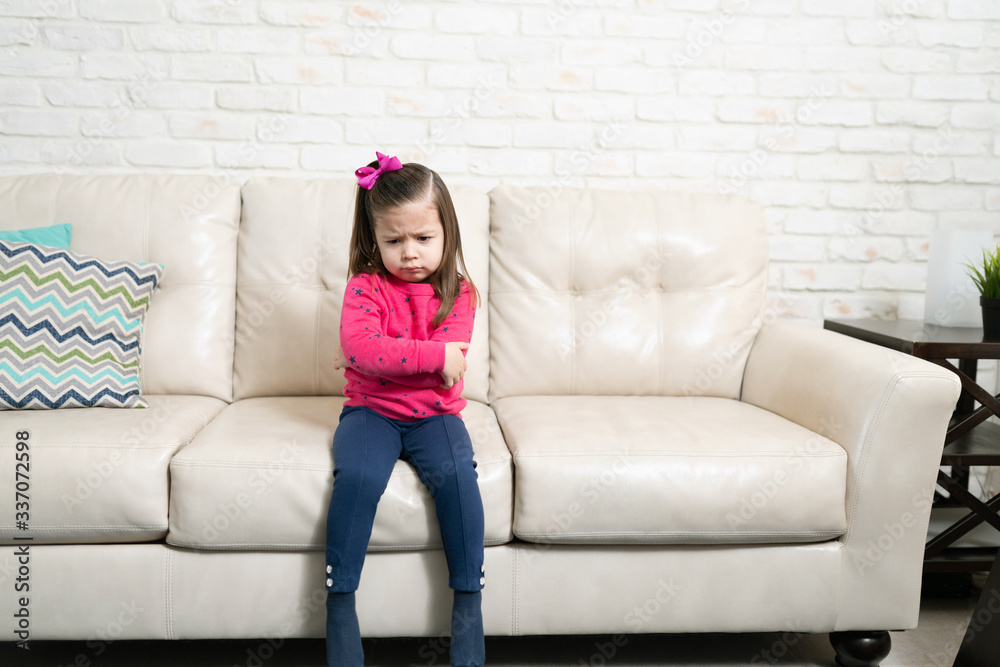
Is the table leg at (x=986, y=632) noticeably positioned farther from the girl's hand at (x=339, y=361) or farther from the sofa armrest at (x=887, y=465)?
the girl's hand at (x=339, y=361)

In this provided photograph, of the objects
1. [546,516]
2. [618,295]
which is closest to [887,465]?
[546,516]

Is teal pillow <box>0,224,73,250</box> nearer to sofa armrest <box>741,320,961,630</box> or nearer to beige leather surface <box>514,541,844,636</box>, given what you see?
A: beige leather surface <box>514,541,844,636</box>

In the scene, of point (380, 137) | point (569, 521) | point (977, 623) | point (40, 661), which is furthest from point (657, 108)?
point (40, 661)

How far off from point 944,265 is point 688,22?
1007 millimetres

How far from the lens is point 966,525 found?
1631 mm

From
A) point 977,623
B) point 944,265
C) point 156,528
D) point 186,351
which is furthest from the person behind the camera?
point 944,265

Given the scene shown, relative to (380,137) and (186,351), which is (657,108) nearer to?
Result: (380,137)

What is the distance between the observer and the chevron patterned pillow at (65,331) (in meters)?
1.50

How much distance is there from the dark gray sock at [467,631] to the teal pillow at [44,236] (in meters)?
1.24

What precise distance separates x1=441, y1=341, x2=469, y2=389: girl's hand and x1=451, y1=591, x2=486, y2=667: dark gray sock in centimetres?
38

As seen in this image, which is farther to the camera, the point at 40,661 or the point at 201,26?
the point at 201,26

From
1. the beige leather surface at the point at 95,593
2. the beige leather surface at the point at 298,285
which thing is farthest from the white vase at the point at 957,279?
the beige leather surface at the point at 95,593

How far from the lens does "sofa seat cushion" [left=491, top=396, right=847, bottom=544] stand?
4.33 ft

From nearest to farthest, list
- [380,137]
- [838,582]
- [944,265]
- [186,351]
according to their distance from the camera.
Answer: [838,582], [186,351], [944,265], [380,137]
